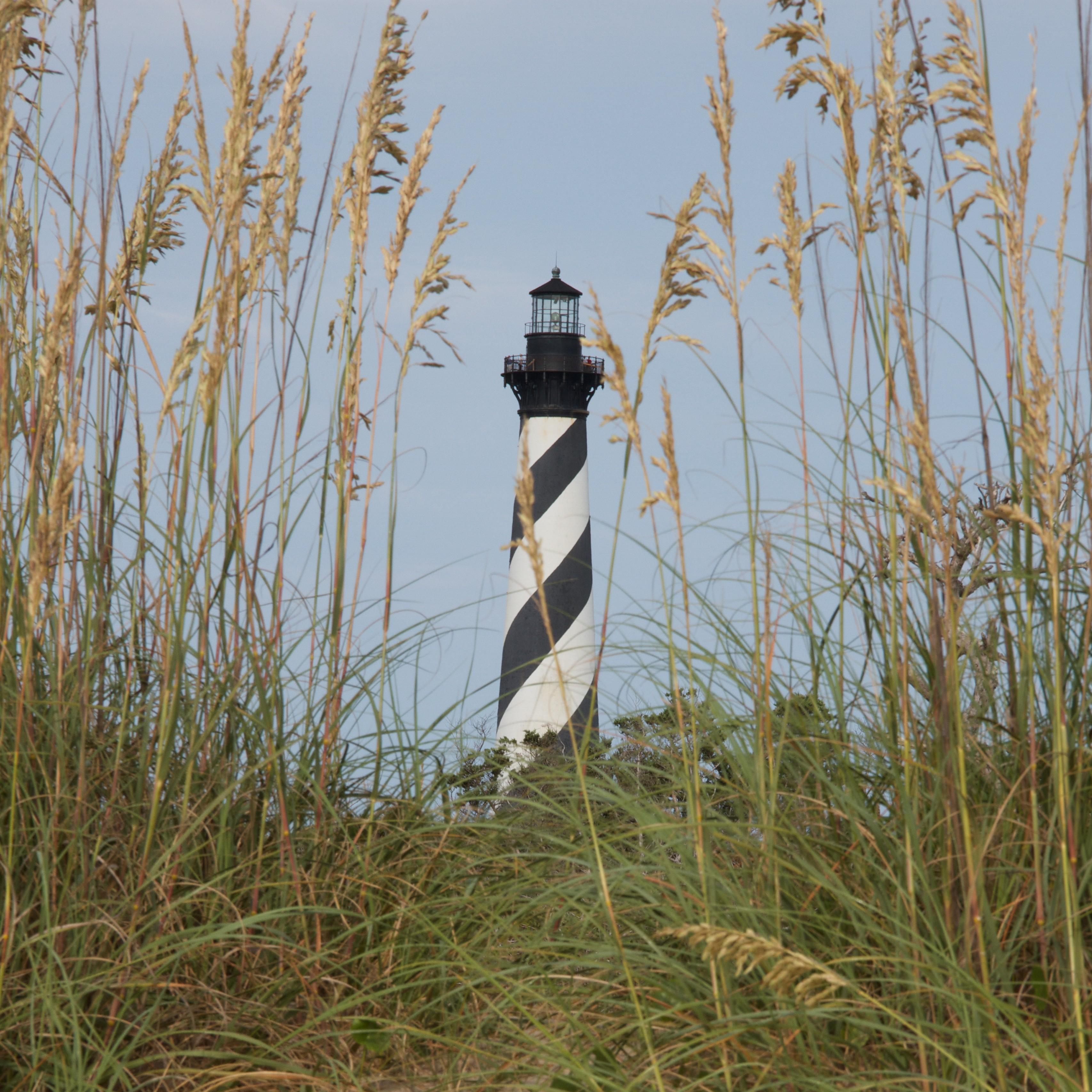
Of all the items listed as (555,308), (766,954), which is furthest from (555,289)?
(766,954)

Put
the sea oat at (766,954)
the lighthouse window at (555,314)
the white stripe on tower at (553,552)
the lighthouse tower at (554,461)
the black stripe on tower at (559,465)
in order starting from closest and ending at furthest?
the sea oat at (766,954)
the white stripe on tower at (553,552)
the lighthouse tower at (554,461)
the black stripe on tower at (559,465)
the lighthouse window at (555,314)

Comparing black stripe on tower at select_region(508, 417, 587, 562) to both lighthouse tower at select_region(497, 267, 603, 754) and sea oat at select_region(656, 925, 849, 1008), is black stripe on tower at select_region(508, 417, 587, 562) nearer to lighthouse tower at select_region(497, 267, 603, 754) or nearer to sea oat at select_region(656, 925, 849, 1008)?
lighthouse tower at select_region(497, 267, 603, 754)

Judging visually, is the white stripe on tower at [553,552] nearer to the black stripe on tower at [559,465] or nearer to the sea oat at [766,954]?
the black stripe on tower at [559,465]

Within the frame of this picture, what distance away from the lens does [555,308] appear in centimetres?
1686

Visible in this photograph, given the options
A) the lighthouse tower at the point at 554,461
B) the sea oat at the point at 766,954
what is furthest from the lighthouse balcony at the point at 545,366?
the sea oat at the point at 766,954

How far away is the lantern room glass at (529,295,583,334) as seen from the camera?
16594 mm

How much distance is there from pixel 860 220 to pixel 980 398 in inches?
17.1

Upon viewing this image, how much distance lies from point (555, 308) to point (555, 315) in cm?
12

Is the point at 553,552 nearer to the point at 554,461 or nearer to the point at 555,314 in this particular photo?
the point at 554,461

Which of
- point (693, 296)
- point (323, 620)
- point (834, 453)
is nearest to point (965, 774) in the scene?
point (834, 453)

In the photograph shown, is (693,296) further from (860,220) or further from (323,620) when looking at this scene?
(323,620)

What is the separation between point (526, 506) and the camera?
62.6 inches

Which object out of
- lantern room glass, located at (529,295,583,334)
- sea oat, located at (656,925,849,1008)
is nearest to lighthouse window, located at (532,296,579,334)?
lantern room glass, located at (529,295,583,334)

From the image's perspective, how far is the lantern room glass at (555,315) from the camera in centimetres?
1659
